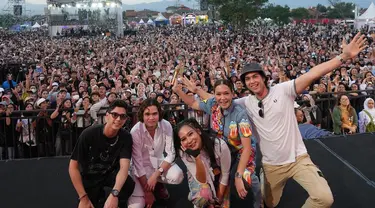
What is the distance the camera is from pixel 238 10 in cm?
4331

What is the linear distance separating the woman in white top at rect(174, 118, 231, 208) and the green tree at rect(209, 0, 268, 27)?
1611 inches

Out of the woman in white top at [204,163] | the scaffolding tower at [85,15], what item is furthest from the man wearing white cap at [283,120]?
the scaffolding tower at [85,15]

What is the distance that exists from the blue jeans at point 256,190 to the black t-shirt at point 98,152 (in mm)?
1212

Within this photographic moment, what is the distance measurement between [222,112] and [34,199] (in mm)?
2341

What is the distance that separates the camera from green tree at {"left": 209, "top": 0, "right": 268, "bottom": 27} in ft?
142

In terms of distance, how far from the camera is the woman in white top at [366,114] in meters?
7.31

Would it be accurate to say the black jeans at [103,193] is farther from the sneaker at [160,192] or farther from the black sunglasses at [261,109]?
the black sunglasses at [261,109]

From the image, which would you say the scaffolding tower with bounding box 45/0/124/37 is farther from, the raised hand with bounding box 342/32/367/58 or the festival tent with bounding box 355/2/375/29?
the raised hand with bounding box 342/32/367/58

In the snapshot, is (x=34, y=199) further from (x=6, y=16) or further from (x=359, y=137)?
(x=6, y=16)

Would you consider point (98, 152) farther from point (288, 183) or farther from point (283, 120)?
point (288, 183)

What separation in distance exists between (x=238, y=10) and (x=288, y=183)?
40.5 m

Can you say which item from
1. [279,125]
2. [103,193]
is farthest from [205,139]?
[103,193]

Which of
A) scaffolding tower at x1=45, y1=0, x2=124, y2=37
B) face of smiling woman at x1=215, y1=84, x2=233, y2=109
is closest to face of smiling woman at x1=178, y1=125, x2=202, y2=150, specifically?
face of smiling woman at x1=215, y1=84, x2=233, y2=109

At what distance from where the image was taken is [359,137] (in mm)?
6281
